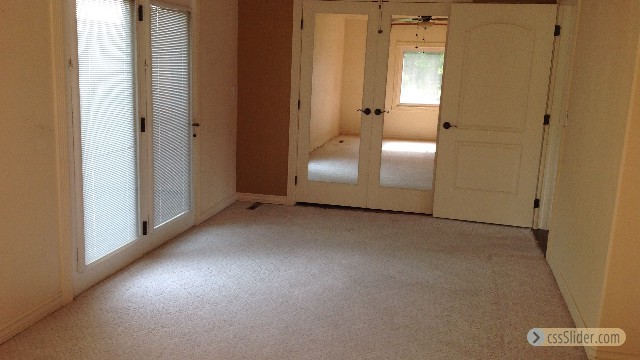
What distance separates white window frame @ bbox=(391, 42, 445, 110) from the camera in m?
9.33

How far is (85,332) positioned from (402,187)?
3.51 m

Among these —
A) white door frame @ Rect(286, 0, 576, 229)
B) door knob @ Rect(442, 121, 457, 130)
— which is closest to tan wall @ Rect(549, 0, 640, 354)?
white door frame @ Rect(286, 0, 576, 229)

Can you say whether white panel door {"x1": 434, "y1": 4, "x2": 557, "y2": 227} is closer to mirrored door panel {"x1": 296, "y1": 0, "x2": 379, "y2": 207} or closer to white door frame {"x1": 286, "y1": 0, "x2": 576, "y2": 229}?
white door frame {"x1": 286, "y1": 0, "x2": 576, "y2": 229}

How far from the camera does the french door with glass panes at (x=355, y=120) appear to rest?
Answer: 538cm

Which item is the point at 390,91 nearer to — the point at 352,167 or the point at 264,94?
the point at 352,167

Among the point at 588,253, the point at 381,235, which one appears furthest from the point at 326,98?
the point at 588,253

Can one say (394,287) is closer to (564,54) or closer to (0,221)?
(0,221)

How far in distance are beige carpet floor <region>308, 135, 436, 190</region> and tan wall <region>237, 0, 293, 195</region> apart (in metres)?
0.38

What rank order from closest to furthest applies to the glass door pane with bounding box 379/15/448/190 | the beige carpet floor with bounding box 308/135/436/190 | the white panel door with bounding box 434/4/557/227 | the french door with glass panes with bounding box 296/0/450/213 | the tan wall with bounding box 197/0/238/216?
the tan wall with bounding box 197/0/238/216
the white panel door with bounding box 434/4/557/227
the french door with glass panes with bounding box 296/0/450/213
the beige carpet floor with bounding box 308/135/436/190
the glass door pane with bounding box 379/15/448/190

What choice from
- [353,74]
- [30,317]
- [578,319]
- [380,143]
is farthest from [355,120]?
[30,317]

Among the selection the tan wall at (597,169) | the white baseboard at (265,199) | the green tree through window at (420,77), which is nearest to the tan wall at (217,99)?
the white baseboard at (265,199)

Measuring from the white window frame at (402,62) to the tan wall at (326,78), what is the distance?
194 centimetres

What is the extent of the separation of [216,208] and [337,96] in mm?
2908

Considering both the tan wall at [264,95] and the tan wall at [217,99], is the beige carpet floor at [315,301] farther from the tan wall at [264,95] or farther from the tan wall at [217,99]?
the tan wall at [264,95]
